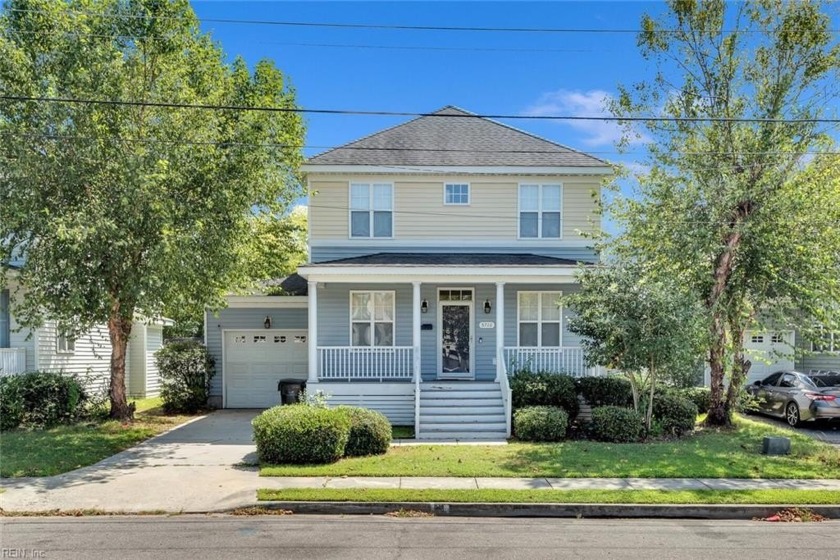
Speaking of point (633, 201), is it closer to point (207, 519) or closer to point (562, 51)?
point (562, 51)

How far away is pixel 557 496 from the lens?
8008mm

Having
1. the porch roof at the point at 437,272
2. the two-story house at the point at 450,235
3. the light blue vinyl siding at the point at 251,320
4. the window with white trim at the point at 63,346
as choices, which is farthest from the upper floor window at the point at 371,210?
the window with white trim at the point at 63,346

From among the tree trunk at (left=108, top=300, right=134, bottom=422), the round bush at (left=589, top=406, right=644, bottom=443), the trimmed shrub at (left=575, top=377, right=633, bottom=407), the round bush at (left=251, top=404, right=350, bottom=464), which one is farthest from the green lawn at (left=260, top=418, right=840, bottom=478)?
the tree trunk at (left=108, top=300, right=134, bottom=422)

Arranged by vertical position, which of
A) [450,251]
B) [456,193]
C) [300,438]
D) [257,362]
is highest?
[456,193]

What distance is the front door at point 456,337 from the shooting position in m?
16.0

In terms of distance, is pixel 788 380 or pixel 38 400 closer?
pixel 38 400

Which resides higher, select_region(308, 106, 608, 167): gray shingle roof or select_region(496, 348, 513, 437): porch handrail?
select_region(308, 106, 608, 167): gray shingle roof

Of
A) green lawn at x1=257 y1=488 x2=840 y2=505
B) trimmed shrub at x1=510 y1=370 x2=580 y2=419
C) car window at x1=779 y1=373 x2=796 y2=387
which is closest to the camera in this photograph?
green lawn at x1=257 y1=488 x2=840 y2=505

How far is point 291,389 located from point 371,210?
5425 millimetres

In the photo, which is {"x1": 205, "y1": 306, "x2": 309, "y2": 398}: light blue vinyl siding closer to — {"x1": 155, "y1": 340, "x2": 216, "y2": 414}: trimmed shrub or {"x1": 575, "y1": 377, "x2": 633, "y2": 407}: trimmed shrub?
{"x1": 155, "y1": 340, "x2": 216, "y2": 414}: trimmed shrub

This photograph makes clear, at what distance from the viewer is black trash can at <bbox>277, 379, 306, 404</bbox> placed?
15984 mm

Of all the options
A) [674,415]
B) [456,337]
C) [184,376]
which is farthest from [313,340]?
[674,415]

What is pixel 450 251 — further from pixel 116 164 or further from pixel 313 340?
pixel 116 164

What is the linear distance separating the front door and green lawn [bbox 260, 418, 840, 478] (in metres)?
4.50
